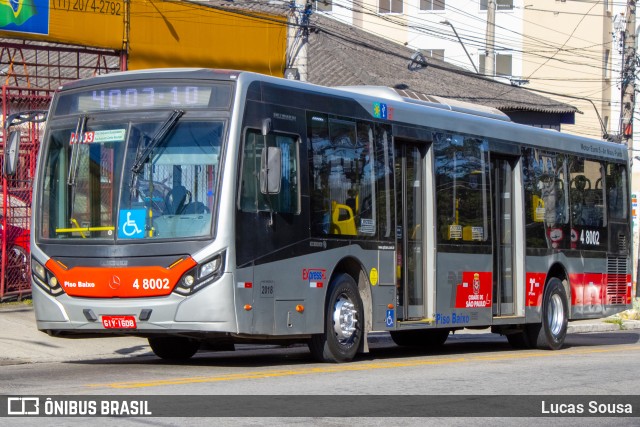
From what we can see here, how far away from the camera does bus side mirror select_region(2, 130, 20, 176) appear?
13148mm

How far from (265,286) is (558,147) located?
8000 mm

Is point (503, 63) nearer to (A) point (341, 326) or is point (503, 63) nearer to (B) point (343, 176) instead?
(B) point (343, 176)

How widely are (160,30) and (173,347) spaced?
8.95 m

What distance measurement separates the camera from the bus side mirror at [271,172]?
41.3ft

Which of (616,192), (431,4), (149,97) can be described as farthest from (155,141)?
(431,4)

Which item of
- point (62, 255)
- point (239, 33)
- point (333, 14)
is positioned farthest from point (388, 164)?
point (333, 14)

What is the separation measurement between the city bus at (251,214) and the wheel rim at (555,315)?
2.07 m

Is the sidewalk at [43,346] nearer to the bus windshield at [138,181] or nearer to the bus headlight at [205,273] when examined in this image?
the bus windshield at [138,181]

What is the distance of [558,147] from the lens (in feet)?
62.7

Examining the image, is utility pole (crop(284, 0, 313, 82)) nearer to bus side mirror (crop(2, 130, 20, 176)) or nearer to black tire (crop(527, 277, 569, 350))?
black tire (crop(527, 277, 569, 350))

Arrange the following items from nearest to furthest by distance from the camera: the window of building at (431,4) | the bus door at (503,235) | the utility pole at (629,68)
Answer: the bus door at (503,235) → the utility pole at (629,68) → the window of building at (431,4)

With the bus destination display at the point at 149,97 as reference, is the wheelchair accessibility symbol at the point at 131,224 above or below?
below

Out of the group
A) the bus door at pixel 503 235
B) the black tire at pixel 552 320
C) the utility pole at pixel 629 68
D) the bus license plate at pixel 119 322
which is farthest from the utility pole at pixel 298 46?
the utility pole at pixel 629 68

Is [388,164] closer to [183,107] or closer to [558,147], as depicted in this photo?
[183,107]
